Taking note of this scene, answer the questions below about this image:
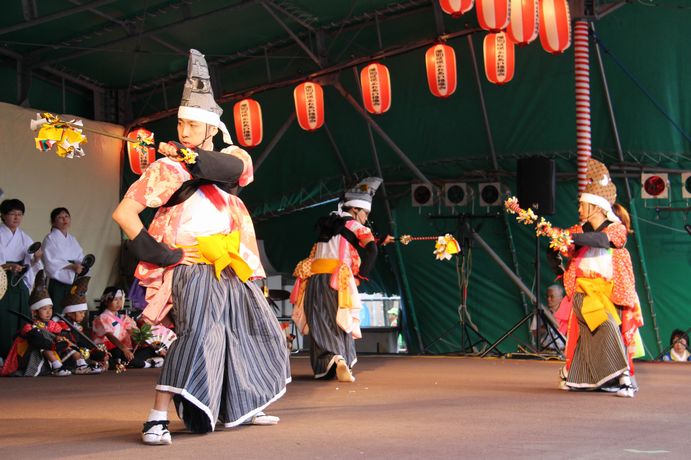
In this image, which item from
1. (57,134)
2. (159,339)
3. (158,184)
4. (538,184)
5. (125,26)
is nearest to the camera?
(57,134)

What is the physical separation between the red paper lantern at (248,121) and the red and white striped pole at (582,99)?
409cm

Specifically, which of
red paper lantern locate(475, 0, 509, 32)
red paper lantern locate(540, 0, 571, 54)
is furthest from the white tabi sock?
red paper lantern locate(540, 0, 571, 54)

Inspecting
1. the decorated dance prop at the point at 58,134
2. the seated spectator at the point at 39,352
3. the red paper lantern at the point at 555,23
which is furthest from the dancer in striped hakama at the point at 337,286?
the decorated dance prop at the point at 58,134

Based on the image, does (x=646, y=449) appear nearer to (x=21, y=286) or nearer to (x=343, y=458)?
(x=343, y=458)

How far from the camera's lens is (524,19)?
10.0 metres

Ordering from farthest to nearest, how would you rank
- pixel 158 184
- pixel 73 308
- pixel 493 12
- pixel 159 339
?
pixel 159 339
pixel 493 12
pixel 73 308
pixel 158 184

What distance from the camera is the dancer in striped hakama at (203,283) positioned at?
379cm

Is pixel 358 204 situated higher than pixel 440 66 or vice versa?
pixel 440 66

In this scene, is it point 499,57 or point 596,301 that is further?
point 499,57

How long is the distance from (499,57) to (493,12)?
153 cm

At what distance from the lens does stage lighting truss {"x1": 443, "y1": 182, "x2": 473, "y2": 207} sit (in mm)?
12805

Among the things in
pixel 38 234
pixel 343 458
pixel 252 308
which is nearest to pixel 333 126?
pixel 38 234

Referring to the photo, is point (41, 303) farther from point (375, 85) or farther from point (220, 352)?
point (220, 352)

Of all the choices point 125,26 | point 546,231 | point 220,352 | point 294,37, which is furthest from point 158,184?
point 294,37
